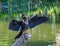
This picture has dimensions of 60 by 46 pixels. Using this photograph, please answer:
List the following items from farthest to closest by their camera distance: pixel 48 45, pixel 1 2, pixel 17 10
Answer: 1. pixel 1 2
2. pixel 17 10
3. pixel 48 45

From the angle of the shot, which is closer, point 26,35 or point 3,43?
point 26,35

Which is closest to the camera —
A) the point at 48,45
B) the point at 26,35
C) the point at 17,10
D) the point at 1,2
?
the point at 26,35

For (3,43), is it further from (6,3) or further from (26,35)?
(6,3)

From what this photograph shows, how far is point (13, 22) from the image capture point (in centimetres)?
688

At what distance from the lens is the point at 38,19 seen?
6.92 m

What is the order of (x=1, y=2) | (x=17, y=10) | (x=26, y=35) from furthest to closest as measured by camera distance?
(x=1, y=2) → (x=17, y=10) → (x=26, y=35)

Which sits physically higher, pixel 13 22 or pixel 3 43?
pixel 13 22

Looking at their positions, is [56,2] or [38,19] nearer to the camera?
[38,19]

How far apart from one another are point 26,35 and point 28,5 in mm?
19181

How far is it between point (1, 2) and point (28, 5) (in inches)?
87.6

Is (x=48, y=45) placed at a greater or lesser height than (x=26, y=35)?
lesser

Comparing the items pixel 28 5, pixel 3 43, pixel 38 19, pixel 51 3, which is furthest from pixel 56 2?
pixel 38 19

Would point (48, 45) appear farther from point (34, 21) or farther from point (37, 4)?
point (37, 4)

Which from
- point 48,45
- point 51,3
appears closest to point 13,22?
point 48,45
